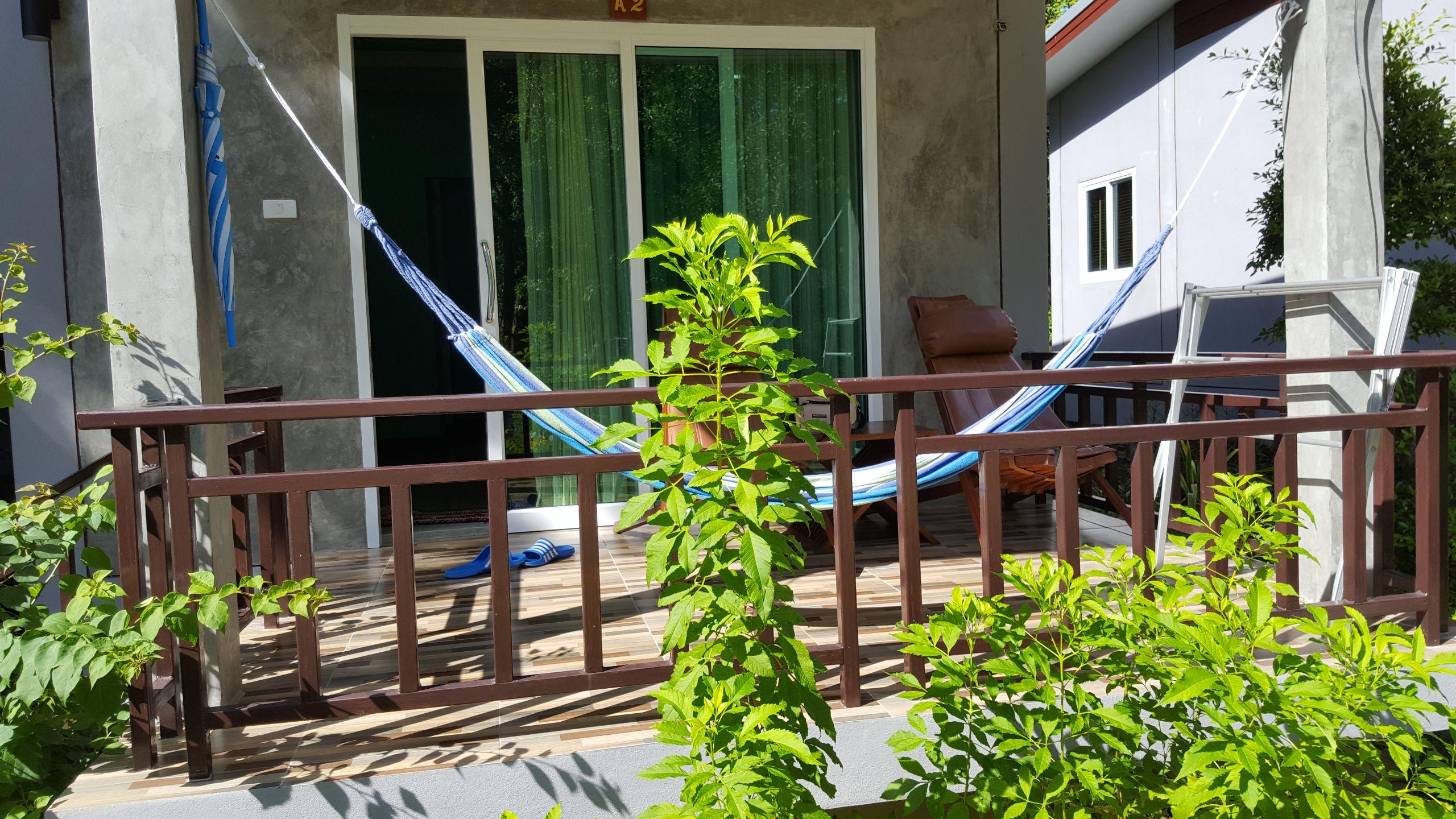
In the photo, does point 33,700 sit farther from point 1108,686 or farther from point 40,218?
point 40,218

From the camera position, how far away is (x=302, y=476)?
2285 millimetres

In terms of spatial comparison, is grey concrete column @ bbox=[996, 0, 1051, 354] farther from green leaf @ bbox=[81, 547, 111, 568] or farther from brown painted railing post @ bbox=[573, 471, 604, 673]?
green leaf @ bbox=[81, 547, 111, 568]

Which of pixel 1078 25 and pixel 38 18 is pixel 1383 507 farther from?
pixel 1078 25

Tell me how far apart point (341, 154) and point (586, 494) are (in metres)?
3.02

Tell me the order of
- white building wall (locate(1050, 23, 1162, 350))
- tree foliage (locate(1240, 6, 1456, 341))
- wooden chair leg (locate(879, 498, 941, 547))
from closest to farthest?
1. tree foliage (locate(1240, 6, 1456, 341))
2. wooden chair leg (locate(879, 498, 941, 547))
3. white building wall (locate(1050, 23, 1162, 350))

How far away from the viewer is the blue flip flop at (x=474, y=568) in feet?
13.4

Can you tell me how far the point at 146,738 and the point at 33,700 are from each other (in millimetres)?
367

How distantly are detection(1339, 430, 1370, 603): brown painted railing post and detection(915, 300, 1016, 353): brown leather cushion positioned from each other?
2045mm

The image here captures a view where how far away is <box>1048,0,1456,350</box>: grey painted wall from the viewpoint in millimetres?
7750

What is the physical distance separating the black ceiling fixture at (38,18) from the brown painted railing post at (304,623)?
3.17 metres

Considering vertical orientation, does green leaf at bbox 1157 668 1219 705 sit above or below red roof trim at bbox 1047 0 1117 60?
below

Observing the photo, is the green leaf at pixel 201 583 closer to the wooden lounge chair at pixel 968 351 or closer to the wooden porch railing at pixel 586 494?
the wooden porch railing at pixel 586 494

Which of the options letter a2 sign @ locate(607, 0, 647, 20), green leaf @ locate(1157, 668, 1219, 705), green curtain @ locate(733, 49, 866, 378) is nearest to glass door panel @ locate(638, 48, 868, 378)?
green curtain @ locate(733, 49, 866, 378)

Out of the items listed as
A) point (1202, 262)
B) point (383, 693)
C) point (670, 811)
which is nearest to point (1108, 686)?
point (670, 811)
